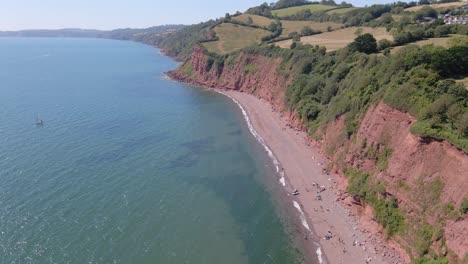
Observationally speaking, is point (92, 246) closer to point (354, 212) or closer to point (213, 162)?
point (213, 162)

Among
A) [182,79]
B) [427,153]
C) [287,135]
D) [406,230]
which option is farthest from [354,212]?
[182,79]

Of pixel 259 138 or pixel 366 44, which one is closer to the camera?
pixel 259 138

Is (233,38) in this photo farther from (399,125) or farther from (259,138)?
(399,125)

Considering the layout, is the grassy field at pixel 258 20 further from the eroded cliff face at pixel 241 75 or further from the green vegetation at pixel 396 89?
the green vegetation at pixel 396 89

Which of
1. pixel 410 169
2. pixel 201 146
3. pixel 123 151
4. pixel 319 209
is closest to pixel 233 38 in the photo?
pixel 201 146

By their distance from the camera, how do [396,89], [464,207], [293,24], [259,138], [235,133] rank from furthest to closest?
[293,24] < [235,133] < [259,138] < [396,89] < [464,207]

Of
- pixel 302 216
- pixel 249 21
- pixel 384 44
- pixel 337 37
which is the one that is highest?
pixel 249 21
